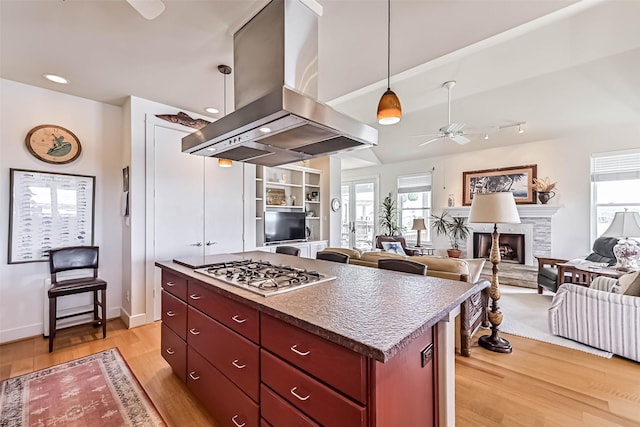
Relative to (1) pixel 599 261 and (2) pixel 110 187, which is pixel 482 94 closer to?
Result: (1) pixel 599 261

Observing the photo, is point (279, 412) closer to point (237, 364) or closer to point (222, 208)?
point (237, 364)

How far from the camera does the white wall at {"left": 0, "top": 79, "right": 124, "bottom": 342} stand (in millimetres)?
2934

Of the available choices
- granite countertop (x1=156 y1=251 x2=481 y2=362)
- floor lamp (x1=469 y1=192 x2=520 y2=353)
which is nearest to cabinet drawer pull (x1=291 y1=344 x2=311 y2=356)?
granite countertop (x1=156 y1=251 x2=481 y2=362)

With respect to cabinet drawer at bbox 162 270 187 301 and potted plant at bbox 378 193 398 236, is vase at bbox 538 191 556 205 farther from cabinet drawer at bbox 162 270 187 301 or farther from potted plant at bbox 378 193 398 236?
cabinet drawer at bbox 162 270 187 301

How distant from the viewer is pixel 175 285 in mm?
2189

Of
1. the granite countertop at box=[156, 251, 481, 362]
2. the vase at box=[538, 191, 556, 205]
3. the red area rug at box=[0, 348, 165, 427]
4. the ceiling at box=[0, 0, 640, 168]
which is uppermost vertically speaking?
the ceiling at box=[0, 0, 640, 168]

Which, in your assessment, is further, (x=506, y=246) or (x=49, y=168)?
(x=506, y=246)

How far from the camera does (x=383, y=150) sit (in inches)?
285

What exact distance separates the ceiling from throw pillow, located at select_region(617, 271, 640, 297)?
8.33ft

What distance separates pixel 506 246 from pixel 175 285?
21.2 feet

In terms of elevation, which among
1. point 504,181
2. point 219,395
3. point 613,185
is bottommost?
point 219,395

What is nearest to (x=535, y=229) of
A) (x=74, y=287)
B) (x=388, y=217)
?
(x=388, y=217)

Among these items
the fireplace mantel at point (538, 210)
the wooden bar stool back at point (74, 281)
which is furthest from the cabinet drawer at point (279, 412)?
the fireplace mantel at point (538, 210)

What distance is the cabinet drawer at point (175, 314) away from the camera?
2088 millimetres
